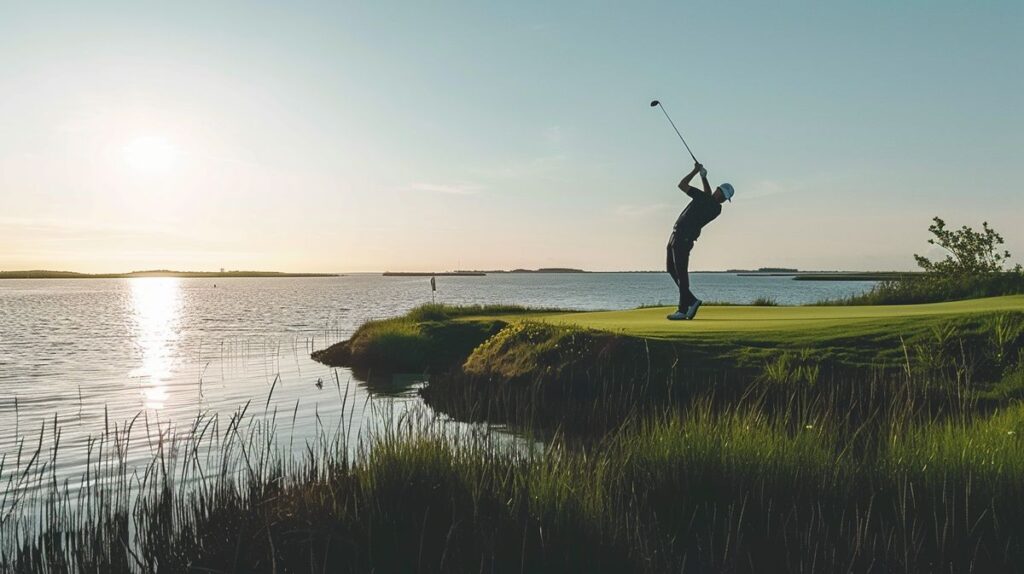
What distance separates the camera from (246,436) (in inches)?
474

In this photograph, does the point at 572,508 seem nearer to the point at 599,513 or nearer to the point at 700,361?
the point at 599,513

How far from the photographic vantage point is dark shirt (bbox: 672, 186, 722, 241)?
16.6 m

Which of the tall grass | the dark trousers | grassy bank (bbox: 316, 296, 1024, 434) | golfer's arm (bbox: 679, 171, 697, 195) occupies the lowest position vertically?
grassy bank (bbox: 316, 296, 1024, 434)

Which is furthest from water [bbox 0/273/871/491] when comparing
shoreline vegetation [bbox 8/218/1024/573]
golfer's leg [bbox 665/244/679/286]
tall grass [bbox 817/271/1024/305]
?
tall grass [bbox 817/271/1024/305]

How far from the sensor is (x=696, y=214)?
659 inches

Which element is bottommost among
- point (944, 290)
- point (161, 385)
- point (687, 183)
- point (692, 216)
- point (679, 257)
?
point (161, 385)

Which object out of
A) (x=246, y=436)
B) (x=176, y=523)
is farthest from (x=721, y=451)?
(x=246, y=436)

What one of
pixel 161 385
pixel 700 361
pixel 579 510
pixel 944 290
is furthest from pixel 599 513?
pixel 944 290

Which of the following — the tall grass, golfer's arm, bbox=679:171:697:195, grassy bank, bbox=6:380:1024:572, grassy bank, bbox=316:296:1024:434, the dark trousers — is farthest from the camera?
the tall grass

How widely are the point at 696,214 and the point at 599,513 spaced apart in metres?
11.5

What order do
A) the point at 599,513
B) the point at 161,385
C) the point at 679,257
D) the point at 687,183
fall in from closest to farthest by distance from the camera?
the point at 599,513 < the point at 687,183 < the point at 679,257 < the point at 161,385

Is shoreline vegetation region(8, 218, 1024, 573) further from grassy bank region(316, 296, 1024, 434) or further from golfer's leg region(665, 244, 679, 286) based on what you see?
golfer's leg region(665, 244, 679, 286)

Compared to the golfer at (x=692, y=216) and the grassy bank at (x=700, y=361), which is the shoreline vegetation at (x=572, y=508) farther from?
the golfer at (x=692, y=216)

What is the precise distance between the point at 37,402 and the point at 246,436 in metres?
9.03
